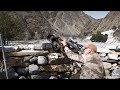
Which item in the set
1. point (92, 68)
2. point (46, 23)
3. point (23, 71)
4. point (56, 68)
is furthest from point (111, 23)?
point (92, 68)

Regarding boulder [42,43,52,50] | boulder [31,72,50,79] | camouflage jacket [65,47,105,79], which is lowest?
boulder [31,72,50,79]

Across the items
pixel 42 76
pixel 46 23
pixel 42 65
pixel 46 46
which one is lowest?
pixel 42 76

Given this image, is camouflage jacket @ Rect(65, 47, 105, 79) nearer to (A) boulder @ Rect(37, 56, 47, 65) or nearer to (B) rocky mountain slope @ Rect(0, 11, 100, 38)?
(B) rocky mountain slope @ Rect(0, 11, 100, 38)

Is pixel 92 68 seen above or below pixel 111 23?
below

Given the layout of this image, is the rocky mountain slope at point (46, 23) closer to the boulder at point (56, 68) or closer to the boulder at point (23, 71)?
the boulder at point (56, 68)

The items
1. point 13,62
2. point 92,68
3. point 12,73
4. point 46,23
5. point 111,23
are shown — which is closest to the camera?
point 92,68

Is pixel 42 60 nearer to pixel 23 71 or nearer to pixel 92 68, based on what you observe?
pixel 23 71

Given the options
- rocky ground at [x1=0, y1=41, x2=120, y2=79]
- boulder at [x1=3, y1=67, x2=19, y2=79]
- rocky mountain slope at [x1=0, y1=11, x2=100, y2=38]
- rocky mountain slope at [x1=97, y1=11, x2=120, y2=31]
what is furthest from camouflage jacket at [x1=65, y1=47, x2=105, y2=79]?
rocky mountain slope at [x1=97, y1=11, x2=120, y2=31]

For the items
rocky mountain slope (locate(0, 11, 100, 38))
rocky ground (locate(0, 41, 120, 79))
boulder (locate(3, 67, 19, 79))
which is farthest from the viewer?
rocky mountain slope (locate(0, 11, 100, 38))
